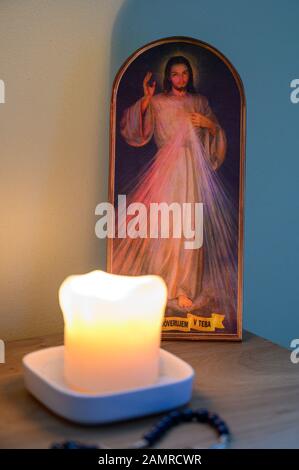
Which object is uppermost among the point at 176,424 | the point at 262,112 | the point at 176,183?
the point at 262,112

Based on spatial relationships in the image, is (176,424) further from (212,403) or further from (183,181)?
(183,181)

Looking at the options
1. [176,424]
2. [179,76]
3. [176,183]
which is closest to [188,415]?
[176,424]

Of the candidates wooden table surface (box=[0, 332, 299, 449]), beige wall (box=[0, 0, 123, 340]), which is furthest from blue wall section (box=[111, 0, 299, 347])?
wooden table surface (box=[0, 332, 299, 449])

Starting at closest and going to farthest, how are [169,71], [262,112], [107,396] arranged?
1. [107,396]
2. [169,71]
3. [262,112]

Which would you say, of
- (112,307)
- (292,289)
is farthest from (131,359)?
(292,289)

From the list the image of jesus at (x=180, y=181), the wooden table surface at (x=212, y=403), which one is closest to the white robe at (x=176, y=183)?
the image of jesus at (x=180, y=181)

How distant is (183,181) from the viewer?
86 centimetres

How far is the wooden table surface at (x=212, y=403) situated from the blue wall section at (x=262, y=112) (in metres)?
0.22

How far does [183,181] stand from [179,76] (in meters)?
0.15

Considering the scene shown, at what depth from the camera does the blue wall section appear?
0.92m

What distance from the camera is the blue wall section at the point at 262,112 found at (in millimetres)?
924

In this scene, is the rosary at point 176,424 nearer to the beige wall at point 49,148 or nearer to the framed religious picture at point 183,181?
the framed religious picture at point 183,181

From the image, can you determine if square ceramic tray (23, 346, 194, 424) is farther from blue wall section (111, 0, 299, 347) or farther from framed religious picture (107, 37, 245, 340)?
blue wall section (111, 0, 299, 347)

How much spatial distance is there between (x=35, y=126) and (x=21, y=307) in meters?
0.27
